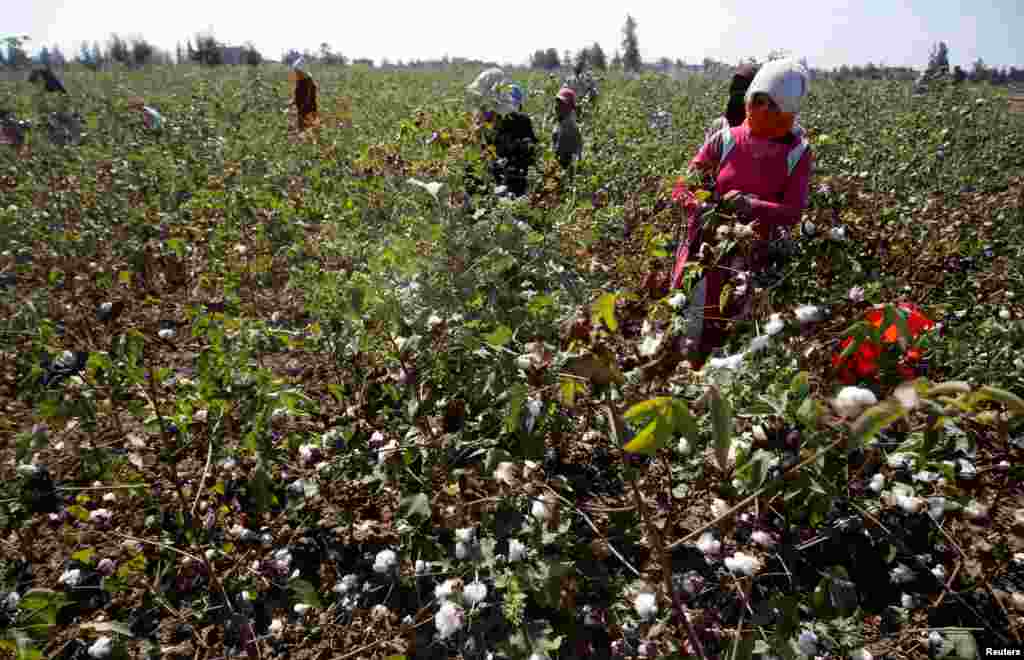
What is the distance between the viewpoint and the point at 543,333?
179cm

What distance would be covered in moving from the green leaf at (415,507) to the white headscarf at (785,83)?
194cm

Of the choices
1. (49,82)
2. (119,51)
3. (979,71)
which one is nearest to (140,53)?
(119,51)

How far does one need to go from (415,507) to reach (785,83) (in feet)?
6.56

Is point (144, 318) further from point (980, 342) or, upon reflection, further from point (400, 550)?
point (980, 342)

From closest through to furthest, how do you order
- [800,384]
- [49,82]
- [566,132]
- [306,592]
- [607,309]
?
1. [607,309]
2. [800,384]
3. [306,592]
4. [566,132]
5. [49,82]

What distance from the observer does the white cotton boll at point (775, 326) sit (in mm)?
1208

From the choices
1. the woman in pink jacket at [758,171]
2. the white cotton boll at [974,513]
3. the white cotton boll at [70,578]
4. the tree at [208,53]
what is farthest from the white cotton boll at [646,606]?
the tree at [208,53]

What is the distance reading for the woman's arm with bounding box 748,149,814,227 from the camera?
6.41ft

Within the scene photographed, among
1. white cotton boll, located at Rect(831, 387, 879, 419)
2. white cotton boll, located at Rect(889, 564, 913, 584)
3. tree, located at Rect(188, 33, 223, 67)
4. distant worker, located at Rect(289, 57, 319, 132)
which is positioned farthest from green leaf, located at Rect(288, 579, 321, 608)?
tree, located at Rect(188, 33, 223, 67)

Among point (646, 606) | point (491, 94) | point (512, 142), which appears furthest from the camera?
point (512, 142)

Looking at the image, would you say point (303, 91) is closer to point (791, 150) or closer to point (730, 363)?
point (791, 150)

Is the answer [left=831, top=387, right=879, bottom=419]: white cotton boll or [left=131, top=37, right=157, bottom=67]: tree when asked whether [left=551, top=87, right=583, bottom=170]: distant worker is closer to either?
[left=831, top=387, right=879, bottom=419]: white cotton boll

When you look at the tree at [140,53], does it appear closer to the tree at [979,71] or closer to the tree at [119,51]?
the tree at [119,51]

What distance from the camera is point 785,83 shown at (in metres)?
1.93
